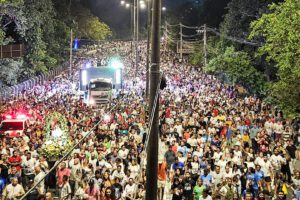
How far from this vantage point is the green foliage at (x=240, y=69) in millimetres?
33500

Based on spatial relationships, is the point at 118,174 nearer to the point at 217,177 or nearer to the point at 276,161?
the point at 217,177

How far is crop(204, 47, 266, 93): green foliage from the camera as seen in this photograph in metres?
33.5

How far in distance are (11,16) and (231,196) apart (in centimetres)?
2684

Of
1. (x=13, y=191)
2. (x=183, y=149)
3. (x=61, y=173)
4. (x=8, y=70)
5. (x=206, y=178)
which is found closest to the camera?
(x=13, y=191)

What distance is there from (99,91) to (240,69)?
38.4ft

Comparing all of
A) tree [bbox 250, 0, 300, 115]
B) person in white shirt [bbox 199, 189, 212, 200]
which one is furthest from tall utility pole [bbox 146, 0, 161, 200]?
tree [bbox 250, 0, 300, 115]

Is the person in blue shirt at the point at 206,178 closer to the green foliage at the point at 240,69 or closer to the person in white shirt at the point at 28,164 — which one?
the person in white shirt at the point at 28,164

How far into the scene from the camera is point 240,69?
1356 inches

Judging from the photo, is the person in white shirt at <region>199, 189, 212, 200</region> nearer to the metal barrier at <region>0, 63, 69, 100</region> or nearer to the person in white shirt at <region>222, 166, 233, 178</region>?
the person in white shirt at <region>222, 166, 233, 178</region>

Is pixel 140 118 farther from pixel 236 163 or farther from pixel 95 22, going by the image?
pixel 95 22

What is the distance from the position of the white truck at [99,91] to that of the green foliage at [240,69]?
1032cm

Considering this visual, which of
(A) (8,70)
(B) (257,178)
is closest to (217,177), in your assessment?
(B) (257,178)

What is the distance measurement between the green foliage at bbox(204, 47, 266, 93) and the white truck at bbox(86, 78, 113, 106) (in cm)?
1032

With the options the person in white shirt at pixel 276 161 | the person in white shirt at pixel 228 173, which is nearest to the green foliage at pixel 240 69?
the person in white shirt at pixel 276 161
